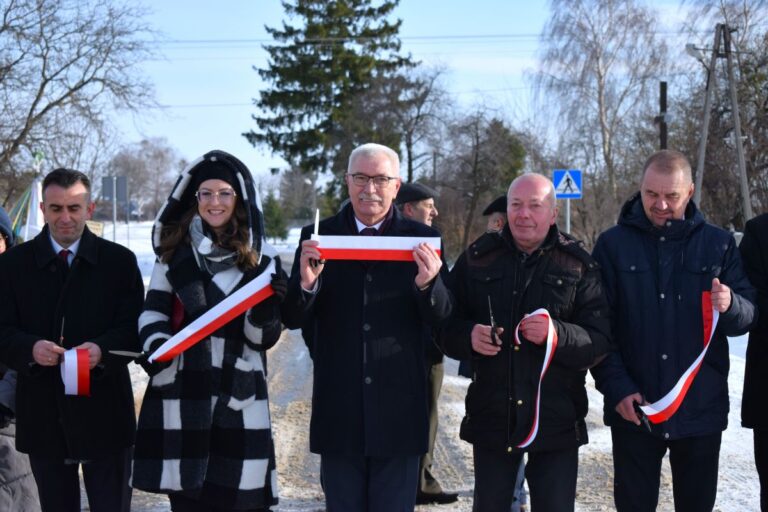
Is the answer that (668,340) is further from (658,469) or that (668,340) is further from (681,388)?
(658,469)

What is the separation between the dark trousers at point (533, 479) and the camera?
149 inches

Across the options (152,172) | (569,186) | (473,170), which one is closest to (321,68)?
(473,170)

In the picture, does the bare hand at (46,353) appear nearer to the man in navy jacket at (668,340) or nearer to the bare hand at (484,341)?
the bare hand at (484,341)

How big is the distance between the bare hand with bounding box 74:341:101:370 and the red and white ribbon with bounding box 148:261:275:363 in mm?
406

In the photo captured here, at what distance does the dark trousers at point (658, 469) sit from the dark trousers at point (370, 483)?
108 centimetres

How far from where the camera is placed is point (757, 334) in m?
4.26

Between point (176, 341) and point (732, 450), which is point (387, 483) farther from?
point (732, 450)

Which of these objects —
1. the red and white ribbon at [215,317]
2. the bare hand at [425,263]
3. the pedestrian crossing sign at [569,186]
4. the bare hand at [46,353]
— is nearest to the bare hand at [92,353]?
the bare hand at [46,353]

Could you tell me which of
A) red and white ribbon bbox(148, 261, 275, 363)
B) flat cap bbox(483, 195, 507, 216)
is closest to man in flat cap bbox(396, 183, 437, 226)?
flat cap bbox(483, 195, 507, 216)

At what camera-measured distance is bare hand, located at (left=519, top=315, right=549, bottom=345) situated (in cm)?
362

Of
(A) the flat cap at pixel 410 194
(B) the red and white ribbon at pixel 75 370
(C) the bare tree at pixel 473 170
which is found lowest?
(B) the red and white ribbon at pixel 75 370

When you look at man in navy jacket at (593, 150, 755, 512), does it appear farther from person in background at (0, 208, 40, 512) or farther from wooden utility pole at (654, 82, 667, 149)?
wooden utility pole at (654, 82, 667, 149)

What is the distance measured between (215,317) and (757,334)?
2.75 m

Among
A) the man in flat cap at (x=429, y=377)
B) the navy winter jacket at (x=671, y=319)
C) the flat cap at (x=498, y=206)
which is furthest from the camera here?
the flat cap at (x=498, y=206)
